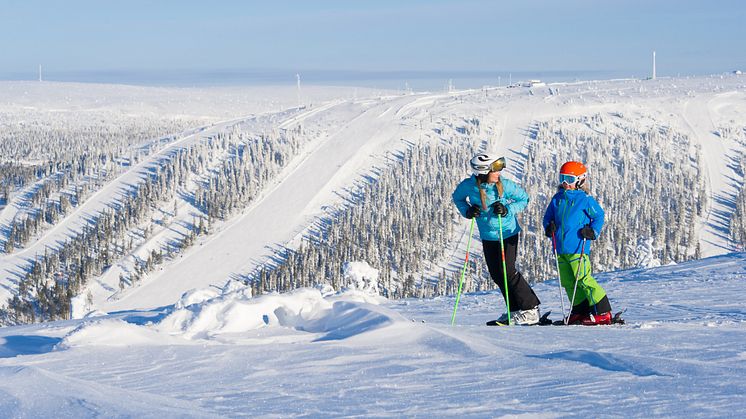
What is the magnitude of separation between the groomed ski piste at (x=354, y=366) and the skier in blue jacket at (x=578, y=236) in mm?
804

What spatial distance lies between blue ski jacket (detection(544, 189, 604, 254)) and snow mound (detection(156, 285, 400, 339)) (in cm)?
288

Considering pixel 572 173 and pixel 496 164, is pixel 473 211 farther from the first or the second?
pixel 572 173

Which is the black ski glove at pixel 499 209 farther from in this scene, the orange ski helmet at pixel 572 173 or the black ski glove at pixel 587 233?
the black ski glove at pixel 587 233

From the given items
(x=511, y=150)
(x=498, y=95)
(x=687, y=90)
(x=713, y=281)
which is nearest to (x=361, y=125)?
(x=511, y=150)

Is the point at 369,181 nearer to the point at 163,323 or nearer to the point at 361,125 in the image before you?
the point at 361,125

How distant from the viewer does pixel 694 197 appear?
127 m

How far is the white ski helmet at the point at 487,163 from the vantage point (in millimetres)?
10742

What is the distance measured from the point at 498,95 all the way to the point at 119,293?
9064 centimetres

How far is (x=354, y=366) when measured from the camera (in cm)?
668

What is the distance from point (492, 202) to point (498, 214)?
264 mm

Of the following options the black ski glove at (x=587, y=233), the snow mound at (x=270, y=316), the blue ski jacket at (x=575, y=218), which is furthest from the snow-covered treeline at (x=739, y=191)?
the snow mound at (x=270, y=316)

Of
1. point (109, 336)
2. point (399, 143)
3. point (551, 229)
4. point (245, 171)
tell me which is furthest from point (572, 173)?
point (399, 143)

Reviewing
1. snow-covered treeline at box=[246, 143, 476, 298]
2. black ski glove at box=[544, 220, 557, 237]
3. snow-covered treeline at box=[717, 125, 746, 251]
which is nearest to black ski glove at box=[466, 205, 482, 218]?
black ski glove at box=[544, 220, 557, 237]

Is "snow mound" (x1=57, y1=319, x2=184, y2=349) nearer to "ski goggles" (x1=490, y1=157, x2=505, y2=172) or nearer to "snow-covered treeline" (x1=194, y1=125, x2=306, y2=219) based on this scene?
"ski goggles" (x1=490, y1=157, x2=505, y2=172)
